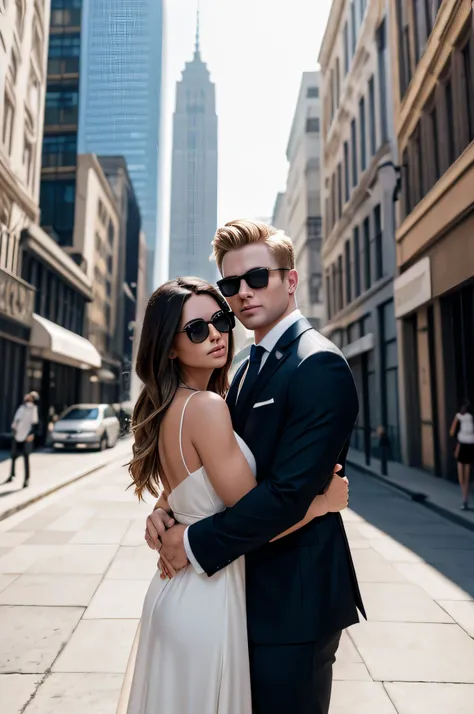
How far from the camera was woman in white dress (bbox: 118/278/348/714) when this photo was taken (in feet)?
5.08

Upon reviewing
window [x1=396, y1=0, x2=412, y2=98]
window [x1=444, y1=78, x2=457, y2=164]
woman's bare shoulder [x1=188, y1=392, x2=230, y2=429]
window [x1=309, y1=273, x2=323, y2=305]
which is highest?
window [x1=396, y1=0, x2=412, y2=98]

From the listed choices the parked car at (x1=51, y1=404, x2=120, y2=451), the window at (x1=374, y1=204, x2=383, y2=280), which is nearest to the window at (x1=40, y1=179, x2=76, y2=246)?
the parked car at (x1=51, y1=404, x2=120, y2=451)

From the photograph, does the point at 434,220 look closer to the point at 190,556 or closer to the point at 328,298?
the point at 190,556

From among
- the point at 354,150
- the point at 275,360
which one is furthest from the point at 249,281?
the point at 354,150

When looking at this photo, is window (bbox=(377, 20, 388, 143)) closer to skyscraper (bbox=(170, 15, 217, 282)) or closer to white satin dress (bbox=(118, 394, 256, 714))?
skyscraper (bbox=(170, 15, 217, 282))

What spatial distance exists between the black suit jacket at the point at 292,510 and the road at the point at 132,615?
6.32 ft

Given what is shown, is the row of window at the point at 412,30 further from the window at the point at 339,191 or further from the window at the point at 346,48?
the window at the point at 339,191

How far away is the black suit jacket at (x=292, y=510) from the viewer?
4.85 ft

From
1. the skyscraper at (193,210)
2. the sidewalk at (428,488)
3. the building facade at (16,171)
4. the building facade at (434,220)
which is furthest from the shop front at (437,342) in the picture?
the building facade at (16,171)

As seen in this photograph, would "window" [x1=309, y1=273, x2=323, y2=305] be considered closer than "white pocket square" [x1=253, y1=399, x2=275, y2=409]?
No

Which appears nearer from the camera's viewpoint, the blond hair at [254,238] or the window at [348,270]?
the blond hair at [254,238]

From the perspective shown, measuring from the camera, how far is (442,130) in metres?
13.2

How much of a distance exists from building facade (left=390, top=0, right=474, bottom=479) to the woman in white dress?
1049cm

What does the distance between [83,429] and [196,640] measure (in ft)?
63.6
